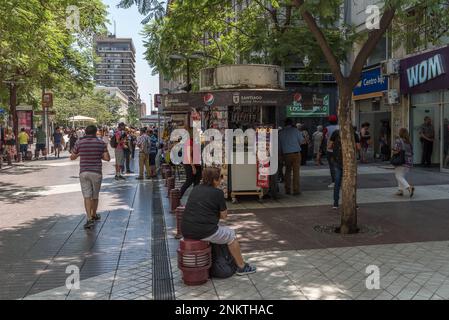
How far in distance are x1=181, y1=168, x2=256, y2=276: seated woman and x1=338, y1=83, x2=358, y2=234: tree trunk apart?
8.57ft

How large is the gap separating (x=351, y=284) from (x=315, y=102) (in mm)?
6909

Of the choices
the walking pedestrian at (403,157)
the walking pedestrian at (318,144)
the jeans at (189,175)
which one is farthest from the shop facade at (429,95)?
the jeans at (189,175)

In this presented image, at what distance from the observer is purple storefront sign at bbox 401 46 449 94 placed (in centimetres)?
1546

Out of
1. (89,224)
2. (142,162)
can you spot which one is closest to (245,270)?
(89,224)

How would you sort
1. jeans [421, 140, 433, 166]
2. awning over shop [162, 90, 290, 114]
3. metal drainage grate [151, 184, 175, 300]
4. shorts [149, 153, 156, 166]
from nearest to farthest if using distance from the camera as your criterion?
metal drainage grate [151, 184, 175, 300], awning over shop [162, 90, 290, 114], shorts [149, 153, 156, 166], jeans [421, 140, 433, 166]

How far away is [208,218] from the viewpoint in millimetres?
5695

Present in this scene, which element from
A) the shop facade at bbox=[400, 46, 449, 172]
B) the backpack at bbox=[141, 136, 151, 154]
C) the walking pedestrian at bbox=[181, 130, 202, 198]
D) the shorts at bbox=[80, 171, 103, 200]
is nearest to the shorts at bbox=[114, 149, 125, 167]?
the backpack at bbox=[141, 136, 151, 154]

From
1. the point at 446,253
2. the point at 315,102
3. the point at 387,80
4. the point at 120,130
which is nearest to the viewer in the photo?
the point at 446,253

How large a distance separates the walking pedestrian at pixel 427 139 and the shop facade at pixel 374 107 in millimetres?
2557

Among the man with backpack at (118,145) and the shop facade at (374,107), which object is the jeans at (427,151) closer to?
the shop facade at (374,107)

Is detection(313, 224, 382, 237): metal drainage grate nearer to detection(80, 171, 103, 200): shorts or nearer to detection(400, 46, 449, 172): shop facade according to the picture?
detection(80, 171, 103, 200): shorts
